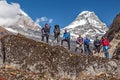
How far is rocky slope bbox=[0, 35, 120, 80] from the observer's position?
32.7 metres

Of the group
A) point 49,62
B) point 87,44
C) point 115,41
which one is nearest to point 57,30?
point 87,44

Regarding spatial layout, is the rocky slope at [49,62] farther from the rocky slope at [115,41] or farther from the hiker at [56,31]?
the rocky slope at [115,41]

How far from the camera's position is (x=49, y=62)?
33469 millimetres

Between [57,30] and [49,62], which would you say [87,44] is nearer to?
[57,30]

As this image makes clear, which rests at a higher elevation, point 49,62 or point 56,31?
point 56,31

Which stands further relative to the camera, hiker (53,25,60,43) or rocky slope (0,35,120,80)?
hiker (53,25,60,43)

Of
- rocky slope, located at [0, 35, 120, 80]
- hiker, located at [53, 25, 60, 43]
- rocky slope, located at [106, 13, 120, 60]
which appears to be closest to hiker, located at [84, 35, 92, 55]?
hiker, located at [53, 25, 60, 43]

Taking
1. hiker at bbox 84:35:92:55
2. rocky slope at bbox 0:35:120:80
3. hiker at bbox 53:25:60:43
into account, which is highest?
hiker at bbox 53:25:60:43

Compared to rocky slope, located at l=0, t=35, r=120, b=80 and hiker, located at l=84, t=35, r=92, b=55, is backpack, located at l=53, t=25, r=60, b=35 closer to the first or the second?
hiker, located at l=84, t=35, r=92, b=55

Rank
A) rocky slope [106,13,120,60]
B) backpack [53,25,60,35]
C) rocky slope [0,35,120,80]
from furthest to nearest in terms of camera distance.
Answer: rocky slope [106,13,120,60] < backpack [53,25,60,35] < rocky slope [0,35,120,80]

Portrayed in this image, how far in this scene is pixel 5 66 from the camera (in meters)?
32.3

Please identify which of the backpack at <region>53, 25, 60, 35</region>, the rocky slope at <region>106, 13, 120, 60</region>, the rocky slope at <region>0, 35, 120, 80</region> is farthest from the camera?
the rocky slope at <region>106, 13, 120, 60</region>

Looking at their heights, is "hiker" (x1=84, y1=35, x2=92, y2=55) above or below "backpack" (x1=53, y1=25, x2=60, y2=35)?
below

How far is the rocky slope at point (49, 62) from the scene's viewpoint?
32.7 metres
